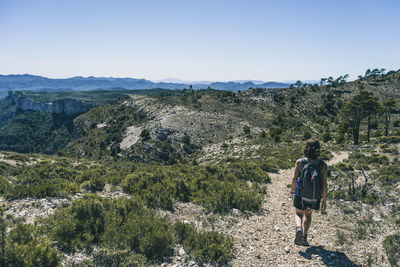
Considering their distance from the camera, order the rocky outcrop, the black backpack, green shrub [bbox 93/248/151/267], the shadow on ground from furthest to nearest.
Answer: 1. the rocky outcrop
2. the black backpack
3. the shadow on ground
4. green shrub [bbox 93/248/151/267]

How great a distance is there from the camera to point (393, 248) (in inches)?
230

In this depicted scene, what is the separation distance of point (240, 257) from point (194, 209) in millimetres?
3359

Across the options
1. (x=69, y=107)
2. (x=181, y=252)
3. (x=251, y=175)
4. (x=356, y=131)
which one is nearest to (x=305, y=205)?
(x=181, y=252)

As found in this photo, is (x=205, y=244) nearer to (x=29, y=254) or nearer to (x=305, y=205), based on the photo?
(x=305, y=205)

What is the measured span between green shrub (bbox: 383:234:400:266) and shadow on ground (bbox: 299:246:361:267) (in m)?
0.97

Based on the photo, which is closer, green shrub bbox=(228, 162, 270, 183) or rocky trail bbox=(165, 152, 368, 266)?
rocky trail bbox=(165, 152, 368, 266)

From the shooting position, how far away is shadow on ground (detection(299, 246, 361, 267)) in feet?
17.6

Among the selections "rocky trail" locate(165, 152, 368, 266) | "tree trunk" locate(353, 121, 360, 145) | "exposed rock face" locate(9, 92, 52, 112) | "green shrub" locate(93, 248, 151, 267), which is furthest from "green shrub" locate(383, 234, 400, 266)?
"exposed rock face" locate(9, 92, 52, 112)

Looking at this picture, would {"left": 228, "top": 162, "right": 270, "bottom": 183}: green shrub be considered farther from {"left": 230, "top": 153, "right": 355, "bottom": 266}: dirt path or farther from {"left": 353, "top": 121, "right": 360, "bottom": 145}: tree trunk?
{"left": 353, "top": 121, "right": 360, "bottom": 145}: tree trunk

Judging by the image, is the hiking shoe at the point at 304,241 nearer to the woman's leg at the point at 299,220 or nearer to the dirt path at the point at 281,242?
the dirt path at the point at 281,242

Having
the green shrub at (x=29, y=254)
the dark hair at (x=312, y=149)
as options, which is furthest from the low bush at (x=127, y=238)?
the dark hair at (x=312, y=149)

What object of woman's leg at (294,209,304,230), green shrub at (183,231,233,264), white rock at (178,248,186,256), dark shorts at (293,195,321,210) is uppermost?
dark shorts at (293,195,321,210)

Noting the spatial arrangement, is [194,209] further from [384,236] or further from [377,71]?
[377,71]

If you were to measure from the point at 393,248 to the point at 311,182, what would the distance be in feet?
10.1
